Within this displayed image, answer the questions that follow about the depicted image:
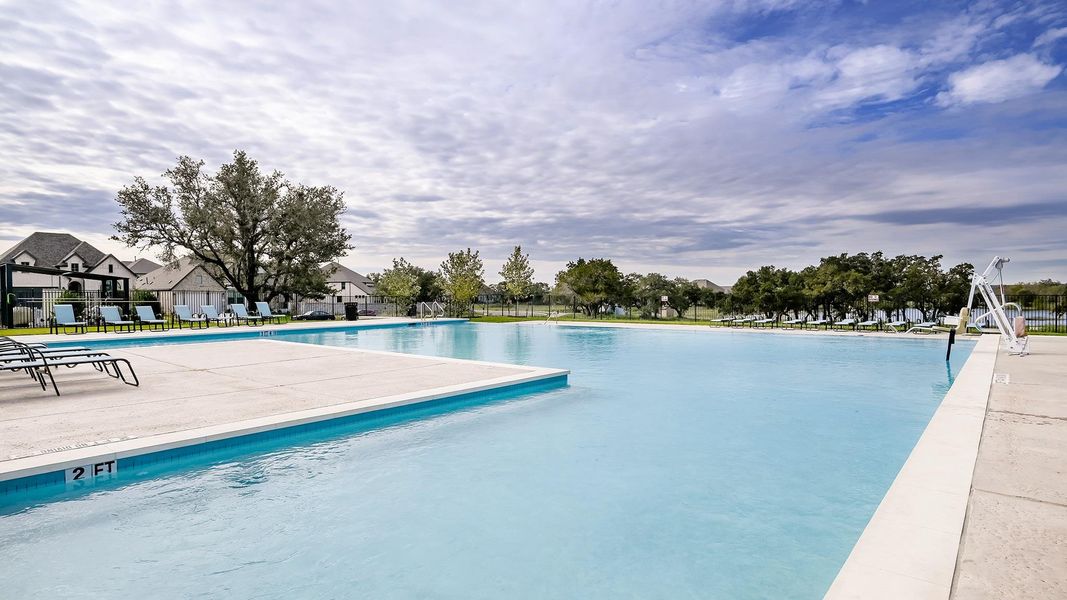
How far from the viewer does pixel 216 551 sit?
10.3ft

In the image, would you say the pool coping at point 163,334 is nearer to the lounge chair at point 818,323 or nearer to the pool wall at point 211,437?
the pool wall at point 211,437

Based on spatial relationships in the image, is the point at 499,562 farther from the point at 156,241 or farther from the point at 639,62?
the point at 156,241

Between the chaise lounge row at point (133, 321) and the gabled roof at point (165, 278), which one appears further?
the gabled roof at point (165, 278)

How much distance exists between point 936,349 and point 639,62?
1115 cm

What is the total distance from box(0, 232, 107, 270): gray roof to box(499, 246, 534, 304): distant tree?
31844mm

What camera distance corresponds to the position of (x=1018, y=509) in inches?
115

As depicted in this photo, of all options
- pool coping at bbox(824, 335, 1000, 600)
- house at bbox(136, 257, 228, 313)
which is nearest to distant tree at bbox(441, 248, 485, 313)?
house at bbox(136, 257, 228, 313)

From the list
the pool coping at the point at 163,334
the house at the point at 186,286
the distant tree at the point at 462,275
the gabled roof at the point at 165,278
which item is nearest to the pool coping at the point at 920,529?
the pool coping at the point at 163,334

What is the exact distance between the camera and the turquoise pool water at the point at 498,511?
2.86 meters

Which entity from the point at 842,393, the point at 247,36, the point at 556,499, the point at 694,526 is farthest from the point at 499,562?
the point at 247,36

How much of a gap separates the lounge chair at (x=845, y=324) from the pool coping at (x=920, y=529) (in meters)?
17.2

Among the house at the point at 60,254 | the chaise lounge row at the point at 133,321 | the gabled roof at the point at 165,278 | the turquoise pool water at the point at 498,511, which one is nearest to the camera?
the turquoise pool water at the point at 498,511

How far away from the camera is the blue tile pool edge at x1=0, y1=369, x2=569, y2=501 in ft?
12.3

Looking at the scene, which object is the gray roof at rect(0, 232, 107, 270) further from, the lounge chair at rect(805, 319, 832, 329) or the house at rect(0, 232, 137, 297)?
the lounge chair at rect(805, 319, 832, 329)
